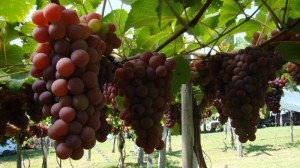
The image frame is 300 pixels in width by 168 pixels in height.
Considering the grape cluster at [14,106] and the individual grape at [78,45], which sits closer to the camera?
the individual grape at [78,45]

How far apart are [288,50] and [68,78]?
3.22 ft

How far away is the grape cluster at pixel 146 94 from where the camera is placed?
954 mm

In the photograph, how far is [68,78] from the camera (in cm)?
67

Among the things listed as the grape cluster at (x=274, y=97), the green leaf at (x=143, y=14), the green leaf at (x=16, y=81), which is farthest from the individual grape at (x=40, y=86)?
the grape cluster at (x=274, y=97)

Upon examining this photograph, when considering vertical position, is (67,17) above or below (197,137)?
above

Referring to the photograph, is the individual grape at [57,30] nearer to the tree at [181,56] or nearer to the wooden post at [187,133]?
the tree at [181,56]

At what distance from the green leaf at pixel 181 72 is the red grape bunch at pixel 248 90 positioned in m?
0.20

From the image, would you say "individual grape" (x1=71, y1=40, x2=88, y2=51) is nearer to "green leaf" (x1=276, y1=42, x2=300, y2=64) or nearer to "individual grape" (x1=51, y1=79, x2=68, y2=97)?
"individual grape" (x1=51, y1=79, x2=68, y2=97)

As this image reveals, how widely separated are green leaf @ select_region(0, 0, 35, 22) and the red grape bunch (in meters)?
0.75

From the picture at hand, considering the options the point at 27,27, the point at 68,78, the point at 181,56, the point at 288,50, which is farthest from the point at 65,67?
the point at 288,50

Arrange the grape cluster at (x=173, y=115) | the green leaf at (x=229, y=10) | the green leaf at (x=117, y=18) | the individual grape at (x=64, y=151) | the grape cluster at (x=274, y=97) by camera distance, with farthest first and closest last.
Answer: the grape cluster at (x=274, y=97), the grape cluster at (x=173, y=115), the green leaf at (x=229, y=10), the green leaf at (x=117, y=18), the individual grape at (x=64, y=151)

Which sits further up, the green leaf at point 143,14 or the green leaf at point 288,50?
the green leaf at point 143,14

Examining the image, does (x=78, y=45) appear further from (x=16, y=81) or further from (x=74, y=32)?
(x=16, y=81)

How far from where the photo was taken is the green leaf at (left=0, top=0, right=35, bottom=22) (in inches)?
49.5
